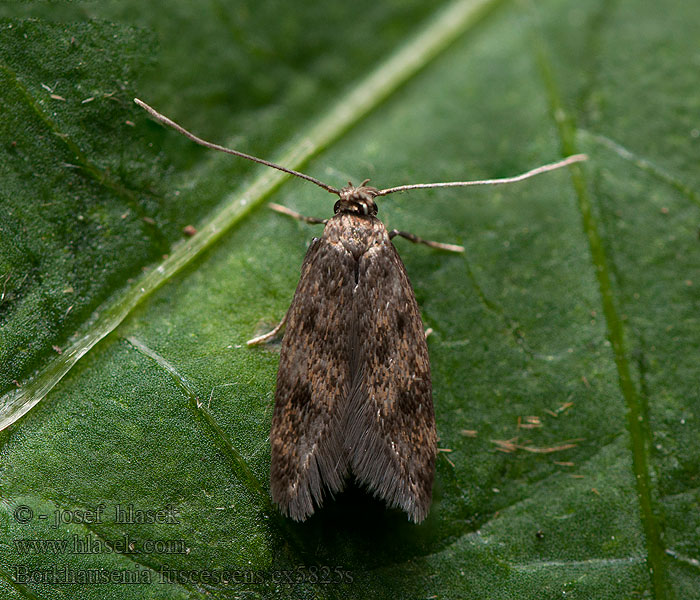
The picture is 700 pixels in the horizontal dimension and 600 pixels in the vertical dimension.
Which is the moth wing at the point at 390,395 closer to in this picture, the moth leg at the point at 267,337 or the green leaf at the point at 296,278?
the green leaf at the point at 296,278

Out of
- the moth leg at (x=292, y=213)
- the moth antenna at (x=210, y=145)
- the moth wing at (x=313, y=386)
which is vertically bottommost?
the moth wing at (x=313, y=386)

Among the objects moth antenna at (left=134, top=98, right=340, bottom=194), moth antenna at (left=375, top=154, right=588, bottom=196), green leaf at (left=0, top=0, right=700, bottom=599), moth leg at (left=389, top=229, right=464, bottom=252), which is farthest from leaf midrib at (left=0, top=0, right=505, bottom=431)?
moth leg at (left=389, top=229, right=464, bottom=252)

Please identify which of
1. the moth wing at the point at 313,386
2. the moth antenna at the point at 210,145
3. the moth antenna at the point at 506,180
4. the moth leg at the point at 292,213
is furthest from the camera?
the moth leg at the point at 292,213

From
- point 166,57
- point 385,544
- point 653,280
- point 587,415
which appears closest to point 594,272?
point 653,280

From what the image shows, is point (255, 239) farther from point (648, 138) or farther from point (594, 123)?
point (648, 138)

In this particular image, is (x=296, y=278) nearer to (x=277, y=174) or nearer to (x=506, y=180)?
(x=277, y=174)

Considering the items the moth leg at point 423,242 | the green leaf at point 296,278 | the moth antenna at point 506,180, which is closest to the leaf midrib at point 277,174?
the green leaf at point 296,278

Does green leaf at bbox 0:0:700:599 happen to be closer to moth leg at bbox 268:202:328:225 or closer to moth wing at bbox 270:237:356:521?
moth leg at bbox 268:202:328:225

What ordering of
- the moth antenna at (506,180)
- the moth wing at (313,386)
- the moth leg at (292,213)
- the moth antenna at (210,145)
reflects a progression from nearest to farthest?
the moth wing at (313,386), the moth antenna at (210,145), the moth antenna at (506,180), the moth leg at (292,213)
